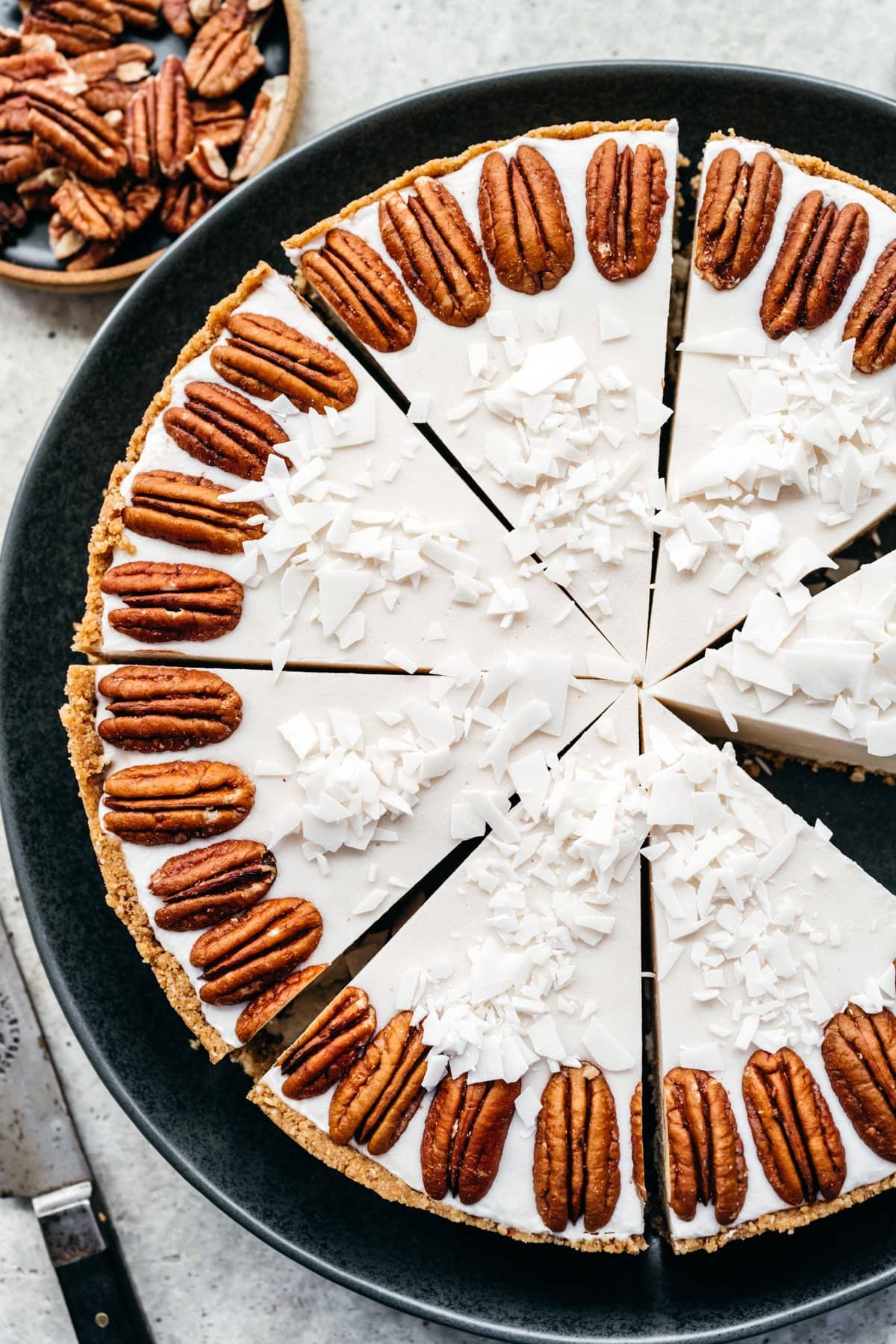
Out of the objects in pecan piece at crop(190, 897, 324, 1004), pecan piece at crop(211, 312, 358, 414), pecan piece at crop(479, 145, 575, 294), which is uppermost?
pecan piece at crop(479, 145, 575, 294)

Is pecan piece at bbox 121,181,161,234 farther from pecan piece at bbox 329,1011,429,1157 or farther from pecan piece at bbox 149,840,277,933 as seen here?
pecan piece at bbox 329,1011,429,1157

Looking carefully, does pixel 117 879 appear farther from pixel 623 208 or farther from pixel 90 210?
pixel 623 208

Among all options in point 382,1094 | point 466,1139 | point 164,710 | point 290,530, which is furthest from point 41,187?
point 466,1139

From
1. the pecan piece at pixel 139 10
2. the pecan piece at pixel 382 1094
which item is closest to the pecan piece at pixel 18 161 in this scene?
the pecan piece at pixel 139 10

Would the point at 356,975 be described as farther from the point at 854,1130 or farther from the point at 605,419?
Answer: the point at 605,419

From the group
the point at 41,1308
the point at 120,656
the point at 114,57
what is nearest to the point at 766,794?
the point at 120,656

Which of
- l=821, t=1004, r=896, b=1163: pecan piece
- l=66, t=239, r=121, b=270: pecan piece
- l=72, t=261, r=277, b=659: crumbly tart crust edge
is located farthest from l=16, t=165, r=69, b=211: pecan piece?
l=821, t=1004, r=896, b=1163: pecan piece
